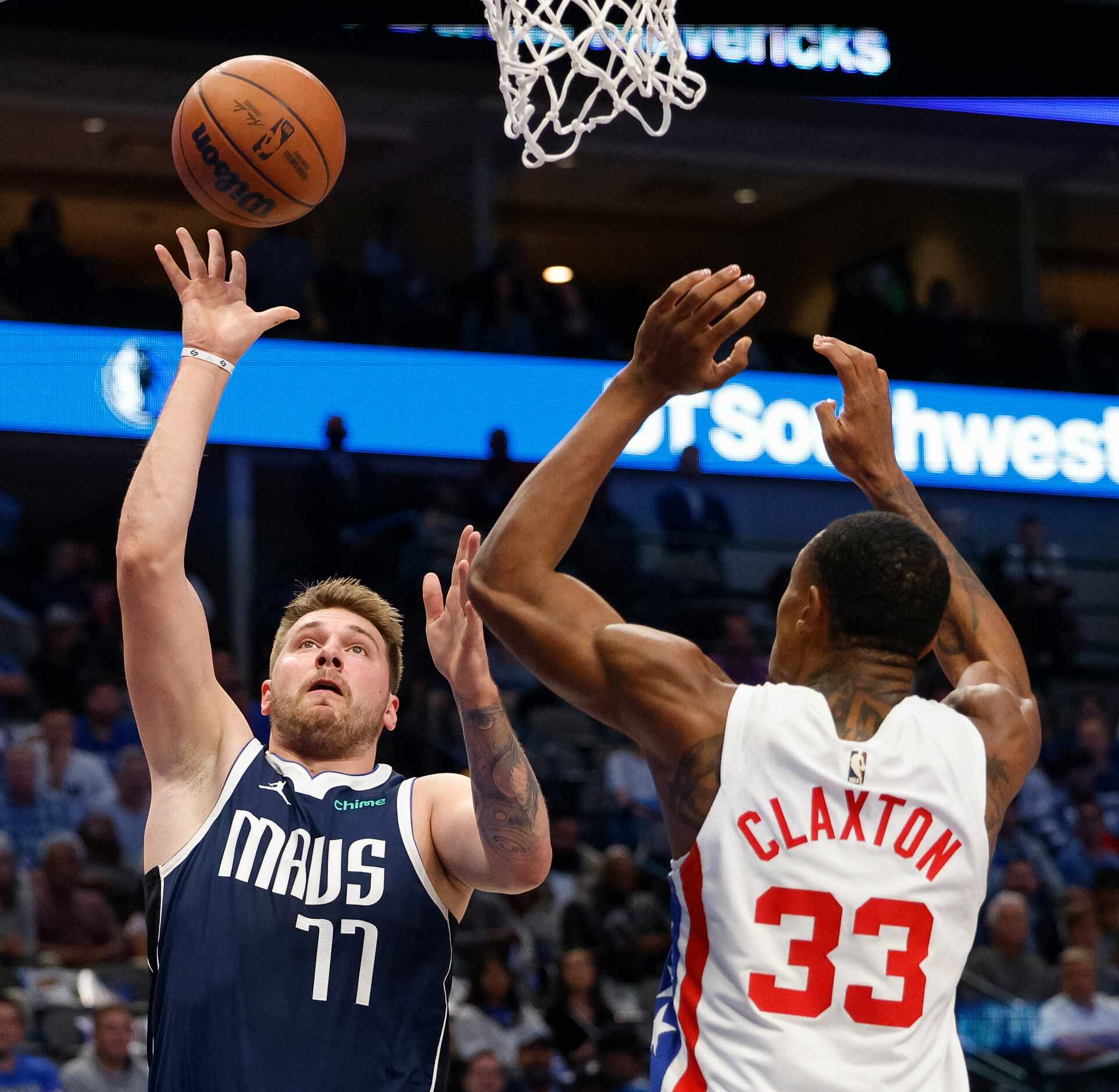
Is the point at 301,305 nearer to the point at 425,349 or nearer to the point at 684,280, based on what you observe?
the point at 425,349

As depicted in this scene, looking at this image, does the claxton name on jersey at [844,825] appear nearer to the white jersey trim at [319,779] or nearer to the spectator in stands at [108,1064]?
the white jersey trim at [319,779]

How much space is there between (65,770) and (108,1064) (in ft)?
7.76

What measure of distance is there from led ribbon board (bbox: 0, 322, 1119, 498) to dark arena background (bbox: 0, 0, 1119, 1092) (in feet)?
0.10

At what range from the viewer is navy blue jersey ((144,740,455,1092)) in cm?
288

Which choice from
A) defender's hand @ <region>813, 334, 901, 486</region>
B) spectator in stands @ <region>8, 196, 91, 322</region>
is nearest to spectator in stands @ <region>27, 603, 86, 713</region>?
spectator in stands @ <region>8, 196, 91, 322</region>

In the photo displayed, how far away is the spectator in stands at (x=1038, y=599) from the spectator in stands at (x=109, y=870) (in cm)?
707

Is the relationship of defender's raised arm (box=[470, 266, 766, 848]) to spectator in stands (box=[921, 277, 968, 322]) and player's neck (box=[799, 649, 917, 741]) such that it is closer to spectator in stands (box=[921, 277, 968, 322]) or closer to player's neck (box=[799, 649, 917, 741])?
player's neck (box=[799, 649, 917, 741])

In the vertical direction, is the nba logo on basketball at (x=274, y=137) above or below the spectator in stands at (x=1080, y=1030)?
above

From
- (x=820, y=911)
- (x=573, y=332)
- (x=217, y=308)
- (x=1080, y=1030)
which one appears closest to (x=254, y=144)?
(x=217, y=308)

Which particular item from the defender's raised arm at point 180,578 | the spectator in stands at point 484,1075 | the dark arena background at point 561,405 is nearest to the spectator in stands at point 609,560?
the dark arena background at point 561,405

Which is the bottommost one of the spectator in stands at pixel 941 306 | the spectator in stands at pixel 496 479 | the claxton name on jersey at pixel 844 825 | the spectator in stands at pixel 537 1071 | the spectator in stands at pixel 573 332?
the spectator in stands at pixel 537 1071

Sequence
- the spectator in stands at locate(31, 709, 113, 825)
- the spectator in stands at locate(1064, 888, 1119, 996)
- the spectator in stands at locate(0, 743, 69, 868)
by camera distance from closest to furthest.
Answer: the spectator in stands at locate(0, 743, 69, 868)
the spectator in stands at locate(31, 709, 113, 825)
the spectator in stands at locate(1064, 888, 1119, 996)

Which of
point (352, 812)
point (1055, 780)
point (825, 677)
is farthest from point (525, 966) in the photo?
point (825, 677)

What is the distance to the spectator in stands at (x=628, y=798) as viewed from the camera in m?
10.1
